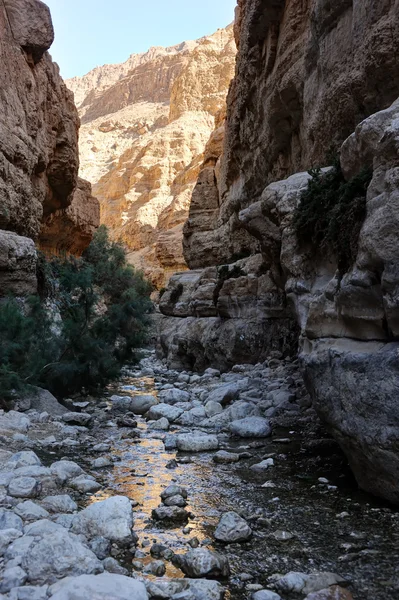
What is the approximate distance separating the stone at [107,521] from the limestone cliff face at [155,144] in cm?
4126

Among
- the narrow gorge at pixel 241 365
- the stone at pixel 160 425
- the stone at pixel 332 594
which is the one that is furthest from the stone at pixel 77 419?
the stone at pixel 332 594

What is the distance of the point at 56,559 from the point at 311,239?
6.48m

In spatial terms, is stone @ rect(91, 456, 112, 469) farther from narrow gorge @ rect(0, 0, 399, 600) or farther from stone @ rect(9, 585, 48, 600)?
stone @ rect(9, 585, 48, 600)

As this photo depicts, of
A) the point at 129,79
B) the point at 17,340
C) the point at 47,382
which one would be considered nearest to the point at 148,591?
the point at 17,340

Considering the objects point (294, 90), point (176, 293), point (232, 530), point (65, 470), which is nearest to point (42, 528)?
point (232, 530)

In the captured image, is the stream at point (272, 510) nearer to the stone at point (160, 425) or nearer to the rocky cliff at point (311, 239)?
the rocky cliff at point (311, 239)

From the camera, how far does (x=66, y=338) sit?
12703 mm

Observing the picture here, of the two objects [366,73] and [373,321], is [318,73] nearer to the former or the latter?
[366,73]

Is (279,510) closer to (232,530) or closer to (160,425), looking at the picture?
(232,530)

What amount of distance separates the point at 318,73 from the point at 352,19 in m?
2.21

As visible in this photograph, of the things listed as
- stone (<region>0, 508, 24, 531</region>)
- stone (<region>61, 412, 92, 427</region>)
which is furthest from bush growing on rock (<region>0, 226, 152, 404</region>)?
stone (<region>0, 508, 24, 531</region>)

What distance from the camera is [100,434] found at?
8992 millimetres

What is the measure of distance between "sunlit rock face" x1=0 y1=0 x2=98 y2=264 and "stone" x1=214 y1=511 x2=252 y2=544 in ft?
45.1

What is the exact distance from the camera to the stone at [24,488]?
16.9 feet
